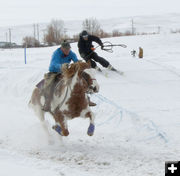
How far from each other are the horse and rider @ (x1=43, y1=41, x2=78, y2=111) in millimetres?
240

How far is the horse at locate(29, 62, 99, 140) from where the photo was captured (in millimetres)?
6020

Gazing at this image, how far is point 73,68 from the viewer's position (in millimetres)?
6223

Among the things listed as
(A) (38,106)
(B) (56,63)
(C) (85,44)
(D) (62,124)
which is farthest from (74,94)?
(C) (85,44)

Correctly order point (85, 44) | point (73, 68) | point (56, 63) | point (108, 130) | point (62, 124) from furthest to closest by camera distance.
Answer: point (85, 44)
point (108, 130)
point (56, 63)
point (62, 124)
point (73, 68)

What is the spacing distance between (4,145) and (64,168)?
111 inches

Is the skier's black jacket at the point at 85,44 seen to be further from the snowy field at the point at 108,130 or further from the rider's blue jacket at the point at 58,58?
the rider's blue jacket at the point at 58,58

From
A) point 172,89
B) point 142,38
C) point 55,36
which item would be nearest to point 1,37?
point 55,36

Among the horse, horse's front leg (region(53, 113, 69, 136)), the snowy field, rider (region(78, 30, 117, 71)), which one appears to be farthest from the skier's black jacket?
horse's front leg (region(53, 113, 69, 136))

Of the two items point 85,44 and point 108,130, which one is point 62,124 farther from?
point 85,44

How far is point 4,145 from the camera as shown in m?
7.39

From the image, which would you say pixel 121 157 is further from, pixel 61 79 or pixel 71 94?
pixel 61 79

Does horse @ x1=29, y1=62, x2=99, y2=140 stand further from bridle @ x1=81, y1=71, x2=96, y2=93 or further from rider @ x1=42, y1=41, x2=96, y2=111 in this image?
rider @ x1=42, y1=41, x2=96, y2=111

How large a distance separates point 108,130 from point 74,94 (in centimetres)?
250

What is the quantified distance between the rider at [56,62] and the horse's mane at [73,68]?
2.12 feet
